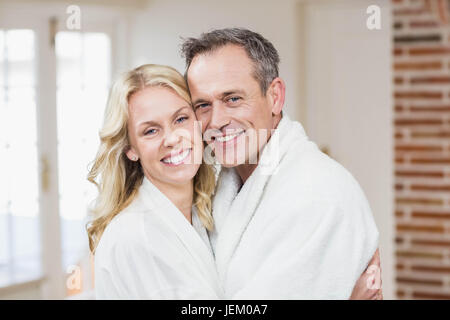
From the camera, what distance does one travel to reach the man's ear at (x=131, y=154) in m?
0.88

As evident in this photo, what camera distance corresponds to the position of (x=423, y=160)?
2.15 metres

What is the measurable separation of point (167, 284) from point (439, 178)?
155 centimetres

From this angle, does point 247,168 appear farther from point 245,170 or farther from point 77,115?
point 77,115

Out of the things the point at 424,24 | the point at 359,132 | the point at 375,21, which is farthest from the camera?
the point at 424,24

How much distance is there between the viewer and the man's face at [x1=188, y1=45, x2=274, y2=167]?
88 cm

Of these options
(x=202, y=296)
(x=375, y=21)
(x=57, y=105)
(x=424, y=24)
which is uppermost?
(x=424, y=24)

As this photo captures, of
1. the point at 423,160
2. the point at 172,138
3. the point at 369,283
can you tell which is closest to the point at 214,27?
the point at 172,138

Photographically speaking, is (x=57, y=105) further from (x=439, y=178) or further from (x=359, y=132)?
(x=439, y=178)

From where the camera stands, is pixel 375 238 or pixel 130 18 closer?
pixel 375 238

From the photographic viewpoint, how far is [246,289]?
34.0 inches

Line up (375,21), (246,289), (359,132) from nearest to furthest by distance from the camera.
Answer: (246,289) → (375,21) → (359,132)

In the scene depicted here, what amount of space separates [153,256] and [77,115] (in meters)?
0.30

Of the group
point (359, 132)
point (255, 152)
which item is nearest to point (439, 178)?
point (359, 132)

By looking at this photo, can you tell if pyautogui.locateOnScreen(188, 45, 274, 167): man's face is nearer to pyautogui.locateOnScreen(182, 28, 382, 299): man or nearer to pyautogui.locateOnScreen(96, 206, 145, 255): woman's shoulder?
pyautogui.locateOnScreen(182, 28, 382, 299): man
